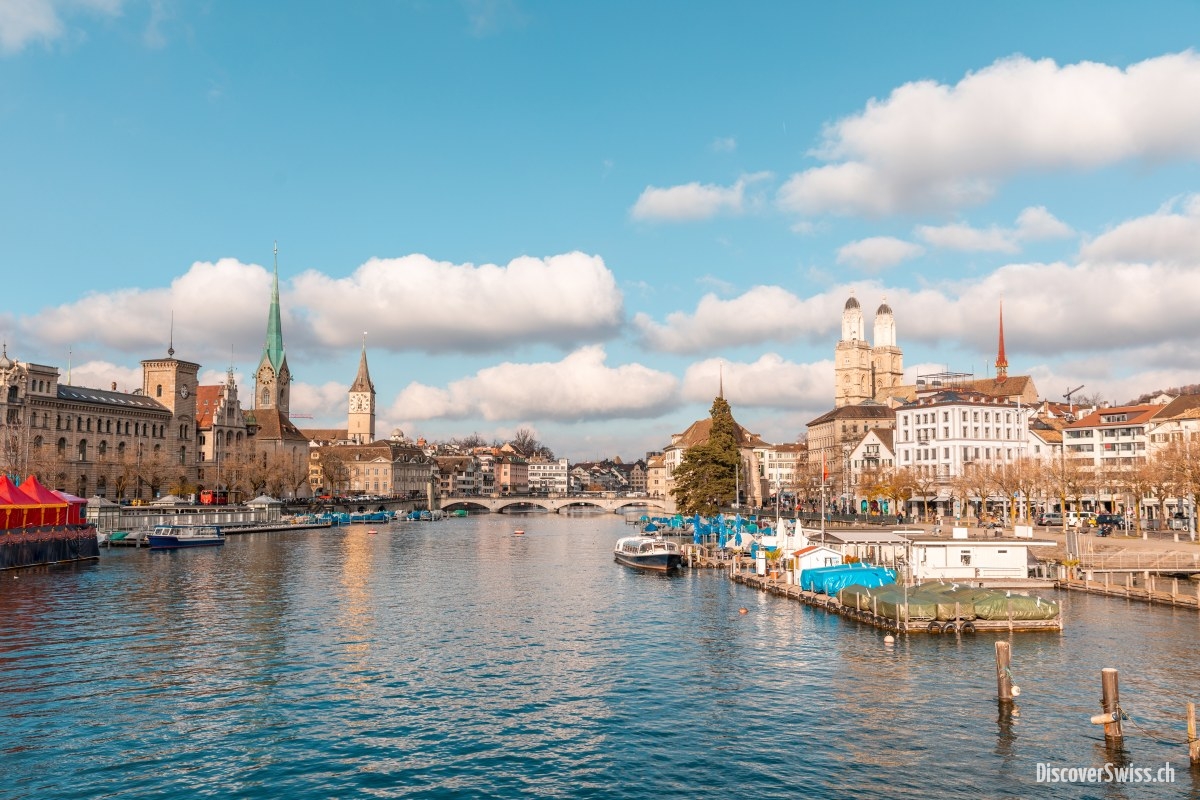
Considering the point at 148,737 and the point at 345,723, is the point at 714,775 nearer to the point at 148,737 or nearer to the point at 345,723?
the point at 345,723

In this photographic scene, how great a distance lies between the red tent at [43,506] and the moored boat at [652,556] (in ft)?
183

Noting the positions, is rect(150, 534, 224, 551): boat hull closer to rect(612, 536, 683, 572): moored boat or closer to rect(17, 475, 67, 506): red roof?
rect(17, 475, 67, 506): red roof

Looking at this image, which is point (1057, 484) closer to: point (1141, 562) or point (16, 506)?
point (1141, 562)

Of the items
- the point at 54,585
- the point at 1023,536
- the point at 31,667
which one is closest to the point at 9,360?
the point at 54,585

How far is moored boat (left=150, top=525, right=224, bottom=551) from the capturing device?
10862 cm

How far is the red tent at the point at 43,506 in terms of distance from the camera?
3361 inches

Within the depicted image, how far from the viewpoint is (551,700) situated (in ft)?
119

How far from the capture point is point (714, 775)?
27766 millimetres

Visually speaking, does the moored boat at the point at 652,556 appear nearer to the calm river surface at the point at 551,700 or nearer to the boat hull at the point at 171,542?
the calm river surface at the point at 551,700

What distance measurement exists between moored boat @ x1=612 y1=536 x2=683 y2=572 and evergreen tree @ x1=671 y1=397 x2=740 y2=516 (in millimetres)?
39409

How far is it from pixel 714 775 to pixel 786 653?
18556mm
